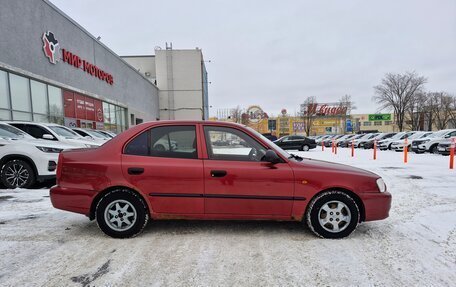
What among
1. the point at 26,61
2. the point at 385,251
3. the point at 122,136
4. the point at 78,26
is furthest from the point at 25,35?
the point at 385,251

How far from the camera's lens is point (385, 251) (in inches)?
123

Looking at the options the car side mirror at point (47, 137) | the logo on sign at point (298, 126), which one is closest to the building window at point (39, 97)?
the car side mirror at point (47, 137)

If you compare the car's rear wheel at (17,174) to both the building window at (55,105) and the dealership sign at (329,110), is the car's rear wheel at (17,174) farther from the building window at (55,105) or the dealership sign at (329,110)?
the dealership sign at (329,110)

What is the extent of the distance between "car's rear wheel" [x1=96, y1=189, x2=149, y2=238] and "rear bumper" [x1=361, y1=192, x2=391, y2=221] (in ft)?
9.61

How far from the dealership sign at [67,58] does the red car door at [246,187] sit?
14.3 meters

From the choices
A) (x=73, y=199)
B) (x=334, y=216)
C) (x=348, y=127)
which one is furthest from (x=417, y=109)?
(x=73, y=199)

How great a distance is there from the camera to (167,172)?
3.40 m

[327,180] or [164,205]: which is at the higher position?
[327,180]

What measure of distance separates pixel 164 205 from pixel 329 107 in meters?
68.1

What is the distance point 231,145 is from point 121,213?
1.73 m

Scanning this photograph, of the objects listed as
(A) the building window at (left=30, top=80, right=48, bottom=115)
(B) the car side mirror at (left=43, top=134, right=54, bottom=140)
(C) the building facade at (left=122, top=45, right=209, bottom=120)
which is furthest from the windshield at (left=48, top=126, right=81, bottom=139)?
(C) the building facade at (left=122, top=45, right=209, bottom=120)

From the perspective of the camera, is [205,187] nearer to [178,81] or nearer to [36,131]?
[36,131]

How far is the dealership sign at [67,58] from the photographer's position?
13.4 meters

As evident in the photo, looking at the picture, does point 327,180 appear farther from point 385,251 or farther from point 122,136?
point 122,136
